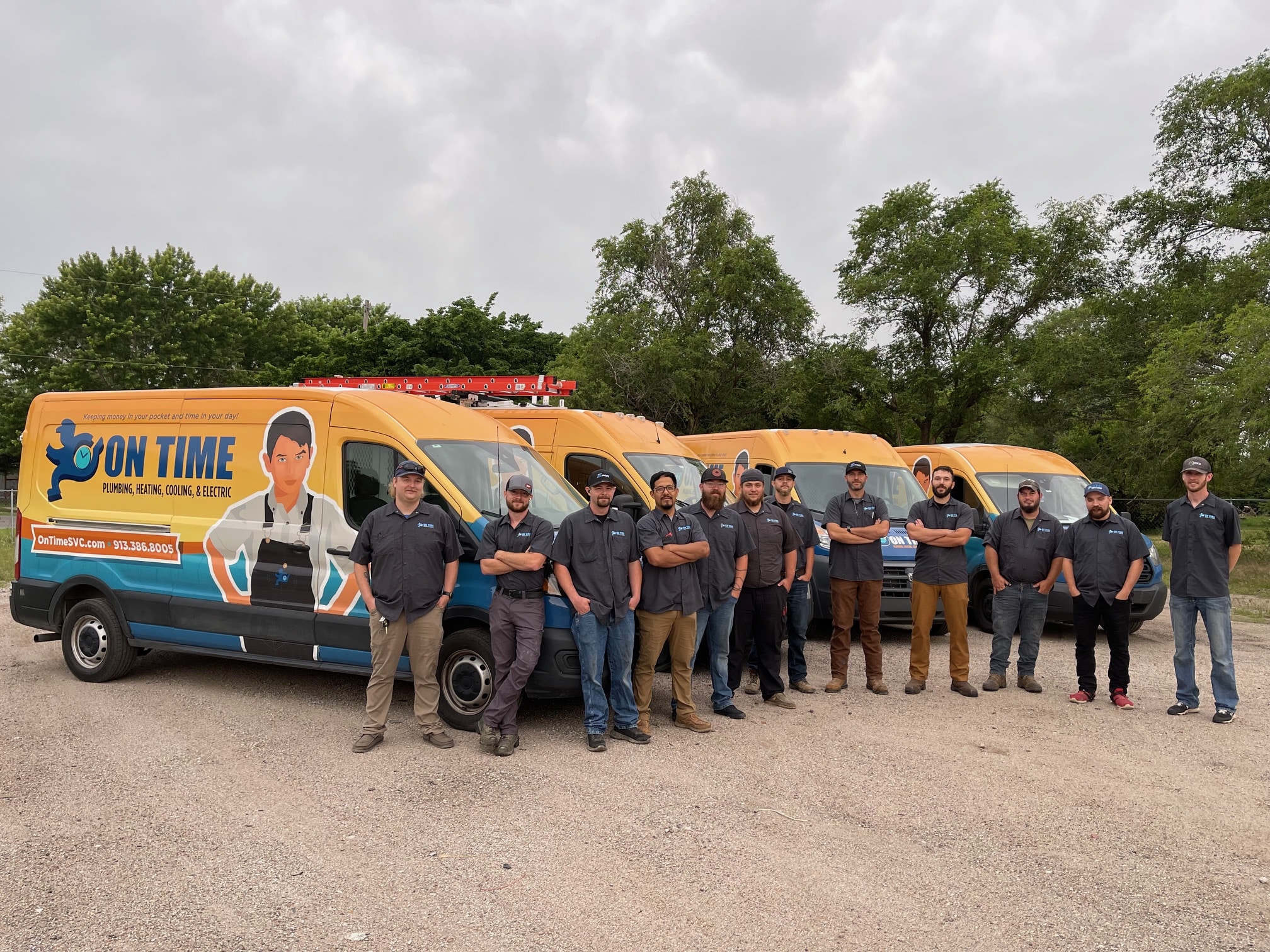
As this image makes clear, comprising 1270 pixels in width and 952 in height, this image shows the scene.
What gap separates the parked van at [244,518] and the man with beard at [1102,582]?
4063 millimetres

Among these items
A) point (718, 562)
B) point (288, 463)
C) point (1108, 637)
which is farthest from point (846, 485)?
point (288, 463)

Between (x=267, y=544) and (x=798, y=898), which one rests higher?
Result: (x=267, y=544)

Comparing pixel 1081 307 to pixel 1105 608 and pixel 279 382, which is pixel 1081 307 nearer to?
pixel 1105 608

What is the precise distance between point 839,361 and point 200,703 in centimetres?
2272

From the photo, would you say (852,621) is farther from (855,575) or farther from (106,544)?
(106,544)

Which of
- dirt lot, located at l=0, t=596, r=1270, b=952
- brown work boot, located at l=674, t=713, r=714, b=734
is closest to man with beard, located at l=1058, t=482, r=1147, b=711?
dirt lot, located at l=0, t=596, r=1270, b=952

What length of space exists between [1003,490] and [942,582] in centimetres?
409

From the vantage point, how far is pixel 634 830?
441 cm

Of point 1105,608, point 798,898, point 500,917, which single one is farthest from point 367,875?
point 1105,608

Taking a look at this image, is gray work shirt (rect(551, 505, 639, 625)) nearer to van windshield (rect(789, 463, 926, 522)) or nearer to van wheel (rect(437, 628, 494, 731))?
van wheel (rect(437, 628, 494, 731))

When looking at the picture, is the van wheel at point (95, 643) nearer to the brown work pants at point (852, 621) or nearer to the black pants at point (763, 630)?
the black pants at point (763, 630)

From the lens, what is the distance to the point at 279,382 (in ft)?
121

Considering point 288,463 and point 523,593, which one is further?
point 288,463

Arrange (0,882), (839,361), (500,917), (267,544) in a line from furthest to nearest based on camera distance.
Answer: (839,361) < (267,544) < (0,882) < (500,917)
